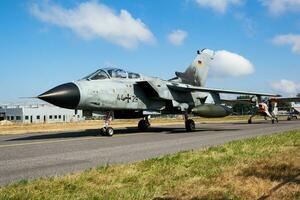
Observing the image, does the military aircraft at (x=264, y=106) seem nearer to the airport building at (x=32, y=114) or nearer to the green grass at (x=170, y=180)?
the green grass at (x=170, y=180)

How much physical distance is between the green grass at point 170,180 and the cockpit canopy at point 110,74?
29.5 feet

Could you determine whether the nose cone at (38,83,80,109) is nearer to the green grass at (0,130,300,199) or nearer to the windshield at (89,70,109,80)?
the windshield at (89,70,109,80)

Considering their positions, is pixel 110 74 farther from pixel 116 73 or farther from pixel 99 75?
pixel 99 75

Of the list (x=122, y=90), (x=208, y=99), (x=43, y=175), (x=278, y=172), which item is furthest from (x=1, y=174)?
(x=208, y=99)

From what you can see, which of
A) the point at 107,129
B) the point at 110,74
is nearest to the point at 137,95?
the point at 110,74

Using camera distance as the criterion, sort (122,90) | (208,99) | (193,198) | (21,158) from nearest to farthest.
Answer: (193,198) < (21,158) < (122,90) < (208,99)

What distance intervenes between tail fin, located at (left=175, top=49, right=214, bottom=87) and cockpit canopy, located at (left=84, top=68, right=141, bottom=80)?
5.13 metres

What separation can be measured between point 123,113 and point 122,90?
6.67 feet

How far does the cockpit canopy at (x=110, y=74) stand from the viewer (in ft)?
56.3

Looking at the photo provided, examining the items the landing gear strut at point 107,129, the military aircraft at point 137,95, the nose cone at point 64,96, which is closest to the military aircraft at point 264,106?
the military aircraft at point 137,95

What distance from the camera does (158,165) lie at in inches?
306

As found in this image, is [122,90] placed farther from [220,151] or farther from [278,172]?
[278,172]

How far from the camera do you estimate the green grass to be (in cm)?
532

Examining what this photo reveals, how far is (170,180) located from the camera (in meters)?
6.27
